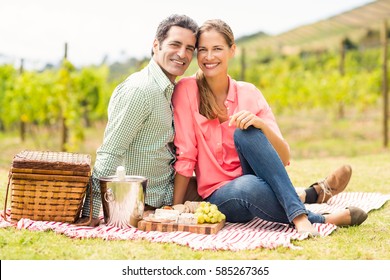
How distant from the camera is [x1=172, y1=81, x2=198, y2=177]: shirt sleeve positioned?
349 cm

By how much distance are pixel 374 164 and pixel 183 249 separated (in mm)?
4780

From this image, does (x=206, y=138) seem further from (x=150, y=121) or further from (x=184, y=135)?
(x=150, y=121)

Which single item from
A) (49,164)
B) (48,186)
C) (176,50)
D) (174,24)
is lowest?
(48,186)

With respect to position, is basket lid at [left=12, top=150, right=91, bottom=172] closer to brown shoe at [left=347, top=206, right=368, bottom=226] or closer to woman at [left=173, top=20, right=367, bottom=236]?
woman at [left=173, top=20, right=367, bottom=236]


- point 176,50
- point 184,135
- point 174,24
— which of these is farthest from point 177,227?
point 174,24

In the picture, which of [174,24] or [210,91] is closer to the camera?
[174,24]

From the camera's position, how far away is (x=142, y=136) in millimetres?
3451

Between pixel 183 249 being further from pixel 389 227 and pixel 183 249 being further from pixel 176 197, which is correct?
pixel 389 227

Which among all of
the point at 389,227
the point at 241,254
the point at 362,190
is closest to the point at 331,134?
the point at 362,190

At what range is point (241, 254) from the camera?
289 cm

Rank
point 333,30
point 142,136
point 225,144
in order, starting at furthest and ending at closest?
1. point 333,30
2. point 225,144
3. point 142,136

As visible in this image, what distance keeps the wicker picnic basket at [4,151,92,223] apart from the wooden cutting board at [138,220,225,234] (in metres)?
0.40

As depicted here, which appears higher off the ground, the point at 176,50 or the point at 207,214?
the point at 176,50

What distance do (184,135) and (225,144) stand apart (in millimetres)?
261
